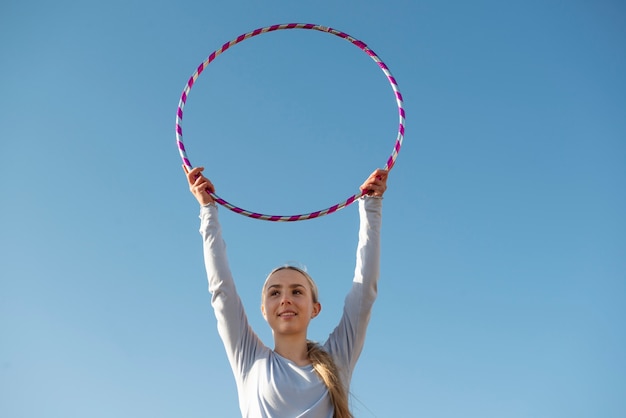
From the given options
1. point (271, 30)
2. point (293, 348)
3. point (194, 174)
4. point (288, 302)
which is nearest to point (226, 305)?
point (288, 302)

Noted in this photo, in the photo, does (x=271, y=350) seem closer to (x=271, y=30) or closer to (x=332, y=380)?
(x=332, y=380)

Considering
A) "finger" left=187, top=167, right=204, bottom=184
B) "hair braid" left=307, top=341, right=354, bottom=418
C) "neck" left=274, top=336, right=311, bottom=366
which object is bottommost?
"hair braid" left=307, top=341, right=354, bottom=418

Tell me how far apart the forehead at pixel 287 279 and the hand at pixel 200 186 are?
1.11m

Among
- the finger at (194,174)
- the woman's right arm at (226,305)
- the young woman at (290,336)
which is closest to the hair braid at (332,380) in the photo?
the young woman at (290,336)

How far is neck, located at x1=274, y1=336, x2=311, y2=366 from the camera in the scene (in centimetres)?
654

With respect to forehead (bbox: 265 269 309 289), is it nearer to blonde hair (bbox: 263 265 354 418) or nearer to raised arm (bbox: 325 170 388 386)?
raised arm (bbox: 325 170 388 386)

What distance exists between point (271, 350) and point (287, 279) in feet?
2.37

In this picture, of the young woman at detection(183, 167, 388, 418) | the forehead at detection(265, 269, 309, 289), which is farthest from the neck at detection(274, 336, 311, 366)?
the forehead at detection(265, 269, 309, 289)

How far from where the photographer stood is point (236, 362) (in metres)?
6.56

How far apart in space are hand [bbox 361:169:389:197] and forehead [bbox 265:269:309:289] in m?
1.28

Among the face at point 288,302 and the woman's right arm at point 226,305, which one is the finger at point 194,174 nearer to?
the woman's right arm at point 226,305

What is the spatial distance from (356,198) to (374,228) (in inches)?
48.0

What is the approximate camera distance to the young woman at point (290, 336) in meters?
6.05

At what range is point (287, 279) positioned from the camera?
22.5 feet
